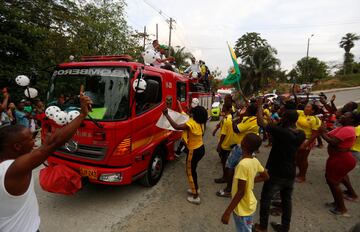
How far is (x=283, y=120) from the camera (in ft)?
9.30

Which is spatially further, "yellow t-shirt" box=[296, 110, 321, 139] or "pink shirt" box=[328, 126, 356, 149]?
"yellow t-shirt" box=[296, 110, 321, 139]

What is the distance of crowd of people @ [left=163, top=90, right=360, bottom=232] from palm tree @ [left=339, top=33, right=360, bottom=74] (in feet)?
179

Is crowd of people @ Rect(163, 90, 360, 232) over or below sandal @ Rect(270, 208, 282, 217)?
over

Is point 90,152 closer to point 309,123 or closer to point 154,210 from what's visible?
point 154,210

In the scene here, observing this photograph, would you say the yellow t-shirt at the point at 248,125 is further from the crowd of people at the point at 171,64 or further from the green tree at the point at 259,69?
the green tree at the point at 259,69

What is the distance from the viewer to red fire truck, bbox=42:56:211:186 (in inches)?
131

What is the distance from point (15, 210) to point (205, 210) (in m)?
2.80

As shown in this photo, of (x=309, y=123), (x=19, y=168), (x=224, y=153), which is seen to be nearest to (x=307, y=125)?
(x=309, y=123)

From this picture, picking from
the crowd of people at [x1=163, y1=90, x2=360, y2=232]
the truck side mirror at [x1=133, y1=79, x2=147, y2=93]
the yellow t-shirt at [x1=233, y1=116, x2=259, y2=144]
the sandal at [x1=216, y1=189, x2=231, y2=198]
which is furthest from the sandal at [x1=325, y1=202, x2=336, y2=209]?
the truck side mirror at [x1=133, y1=79, x2=147, y2=93]

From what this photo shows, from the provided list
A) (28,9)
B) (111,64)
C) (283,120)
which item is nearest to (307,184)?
(283,120)

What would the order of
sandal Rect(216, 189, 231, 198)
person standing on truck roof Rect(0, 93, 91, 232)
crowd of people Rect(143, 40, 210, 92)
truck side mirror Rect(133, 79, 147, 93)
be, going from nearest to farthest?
1. person standing on truck roof Rect(0, 93, 91, 232)
2. truck side mirror Rect(133, 79, 147, 93)
3. sandal Rect(216, 189, 231, 198)
4. crowd of people Rect(143, 40, 210, 92)

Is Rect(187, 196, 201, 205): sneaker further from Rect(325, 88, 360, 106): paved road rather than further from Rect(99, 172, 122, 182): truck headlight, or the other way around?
Rect(325, 88, 360, 106): paved road

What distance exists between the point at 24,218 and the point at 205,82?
861 centimetres

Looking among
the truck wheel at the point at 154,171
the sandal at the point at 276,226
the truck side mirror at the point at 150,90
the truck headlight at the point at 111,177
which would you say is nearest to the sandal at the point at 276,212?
the sandal at the point at 276,226
